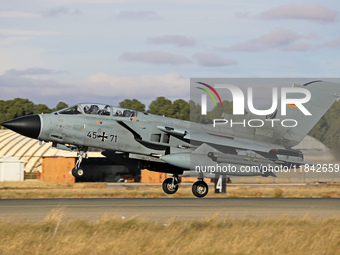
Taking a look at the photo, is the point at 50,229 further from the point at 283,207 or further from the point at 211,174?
the point at 283,207

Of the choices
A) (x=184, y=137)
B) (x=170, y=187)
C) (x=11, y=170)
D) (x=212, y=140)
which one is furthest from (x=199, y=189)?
(x=11, y=170)

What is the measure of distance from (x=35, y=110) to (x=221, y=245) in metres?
92.2

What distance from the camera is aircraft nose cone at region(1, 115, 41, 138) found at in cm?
2105

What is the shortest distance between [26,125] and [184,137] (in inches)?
278

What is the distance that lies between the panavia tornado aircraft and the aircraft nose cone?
0.13 feet

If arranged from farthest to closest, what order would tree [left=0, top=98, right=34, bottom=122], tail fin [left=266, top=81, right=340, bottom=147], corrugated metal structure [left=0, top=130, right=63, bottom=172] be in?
tree [left=0, top=98, right=34, bottom=122] < corrugated metal structure [left=0, top=130, right=63, bottom=172] < tail fin [left=266, top=81, right=340, bottom=147]

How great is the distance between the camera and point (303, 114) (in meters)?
25.0

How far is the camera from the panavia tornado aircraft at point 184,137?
2206cm

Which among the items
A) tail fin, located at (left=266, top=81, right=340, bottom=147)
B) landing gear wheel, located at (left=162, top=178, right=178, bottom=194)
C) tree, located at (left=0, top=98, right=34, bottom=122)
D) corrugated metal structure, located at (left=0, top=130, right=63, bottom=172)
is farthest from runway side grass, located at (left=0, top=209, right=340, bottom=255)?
tree, located at (left=0, top=98, right=34, bottom=122)

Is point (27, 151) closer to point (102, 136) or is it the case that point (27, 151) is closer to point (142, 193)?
point (142, 193)

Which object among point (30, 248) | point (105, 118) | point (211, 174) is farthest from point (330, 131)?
point (30, 248)

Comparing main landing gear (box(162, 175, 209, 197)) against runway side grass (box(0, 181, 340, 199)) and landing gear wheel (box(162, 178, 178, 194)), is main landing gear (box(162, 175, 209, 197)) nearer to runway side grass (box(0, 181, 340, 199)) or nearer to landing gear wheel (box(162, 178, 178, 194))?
landing gear wheel (box(162, 178, 178, 194))

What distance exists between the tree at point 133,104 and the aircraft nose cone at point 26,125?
74071mm

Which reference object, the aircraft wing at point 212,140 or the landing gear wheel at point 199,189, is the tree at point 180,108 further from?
the aircraft wing at point 212,140
